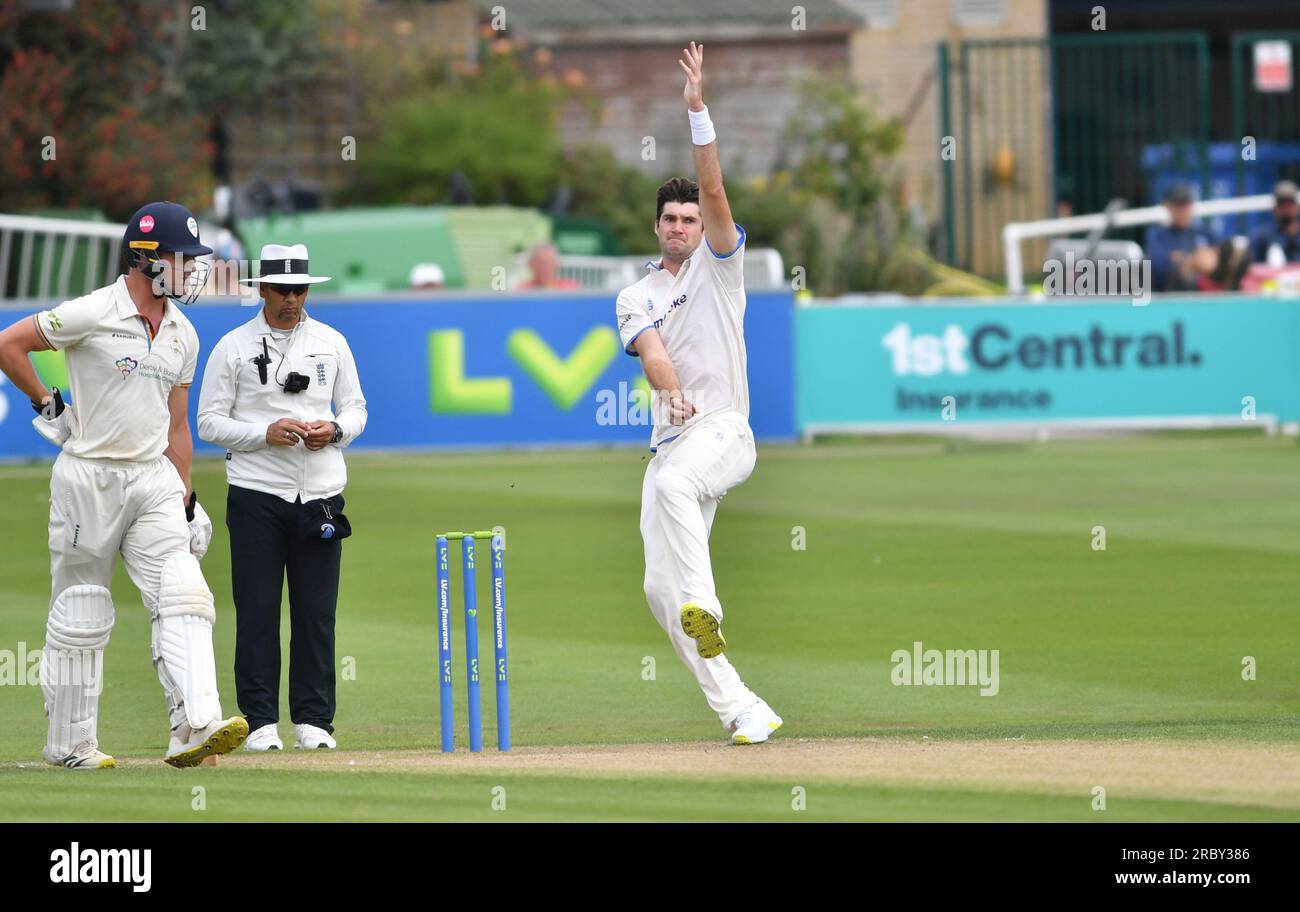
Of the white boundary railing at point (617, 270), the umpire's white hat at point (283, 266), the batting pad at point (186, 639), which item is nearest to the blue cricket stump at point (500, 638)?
the batting pad at point (186, 639)

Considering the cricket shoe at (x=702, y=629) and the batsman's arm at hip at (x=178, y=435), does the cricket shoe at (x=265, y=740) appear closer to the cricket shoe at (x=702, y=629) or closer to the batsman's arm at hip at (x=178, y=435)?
the batsman's arm at hip at (x=178, y=435)

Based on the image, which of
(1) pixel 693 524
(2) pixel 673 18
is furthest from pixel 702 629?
(2) pixel 673 18

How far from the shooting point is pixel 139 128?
3138cm

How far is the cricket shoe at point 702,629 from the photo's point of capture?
30.7 ft

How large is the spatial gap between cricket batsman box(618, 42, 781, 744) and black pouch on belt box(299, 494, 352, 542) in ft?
4.71

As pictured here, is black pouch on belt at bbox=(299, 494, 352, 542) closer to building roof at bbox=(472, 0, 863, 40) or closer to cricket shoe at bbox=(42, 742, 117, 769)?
cricket shoe at bbox=(42, 742, 117, 769)

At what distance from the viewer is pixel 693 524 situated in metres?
9.67

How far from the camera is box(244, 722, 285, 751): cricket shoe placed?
1012 centimetres

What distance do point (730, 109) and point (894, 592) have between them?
2584 cm

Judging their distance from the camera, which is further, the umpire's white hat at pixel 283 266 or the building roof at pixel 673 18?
the building roof at pixel 673 18

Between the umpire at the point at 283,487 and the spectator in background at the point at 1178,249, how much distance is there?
16283mm

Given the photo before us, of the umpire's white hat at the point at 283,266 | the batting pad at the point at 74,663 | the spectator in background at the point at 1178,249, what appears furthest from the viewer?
the spectator in background at the point at 1178,249

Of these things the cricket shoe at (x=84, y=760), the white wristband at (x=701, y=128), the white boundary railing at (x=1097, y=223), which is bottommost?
the cricket shoe at (x=84, y=760)

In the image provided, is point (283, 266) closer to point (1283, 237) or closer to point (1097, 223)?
point (1283, 237)
